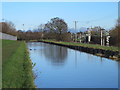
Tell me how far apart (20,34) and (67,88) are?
329 feet

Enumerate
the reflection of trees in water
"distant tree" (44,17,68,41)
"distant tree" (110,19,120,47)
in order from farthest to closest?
"distant tree" (44,17,68,41)
"distant tree" (110,19,120,47)
the reflection of trees in water

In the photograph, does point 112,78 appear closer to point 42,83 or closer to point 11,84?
point 42,83

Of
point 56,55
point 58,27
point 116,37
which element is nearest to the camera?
point 56,55

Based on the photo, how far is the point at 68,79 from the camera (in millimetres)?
13227

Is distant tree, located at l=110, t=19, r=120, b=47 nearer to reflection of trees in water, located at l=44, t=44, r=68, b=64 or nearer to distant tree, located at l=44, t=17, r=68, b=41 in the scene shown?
reflection of trees in water, located at l=44, t=44, r=68, b=64

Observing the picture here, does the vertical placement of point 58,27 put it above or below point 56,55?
above

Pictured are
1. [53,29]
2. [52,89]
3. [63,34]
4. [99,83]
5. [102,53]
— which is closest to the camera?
[52,89]

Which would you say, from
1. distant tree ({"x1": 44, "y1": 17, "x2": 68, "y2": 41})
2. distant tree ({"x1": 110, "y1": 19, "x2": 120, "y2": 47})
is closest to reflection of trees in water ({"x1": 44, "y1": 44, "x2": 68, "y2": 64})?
distant tree ({"x1": 110, "y1": 19, "x2": 120, "y2": 47})

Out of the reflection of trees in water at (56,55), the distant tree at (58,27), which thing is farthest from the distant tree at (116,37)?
the distant tree at (58,27)

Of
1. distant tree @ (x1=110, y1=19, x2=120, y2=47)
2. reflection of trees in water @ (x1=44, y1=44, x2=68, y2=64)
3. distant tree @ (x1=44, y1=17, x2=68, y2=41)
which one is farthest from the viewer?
distant tree @ (x1=44, y1=17, x2=68, y2=41)

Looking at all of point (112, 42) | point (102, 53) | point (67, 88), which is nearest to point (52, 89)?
point (67, 88)

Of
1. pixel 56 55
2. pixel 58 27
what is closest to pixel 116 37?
pixel 56 55

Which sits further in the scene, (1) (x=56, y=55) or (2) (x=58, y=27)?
(2) (x=58, y=27)

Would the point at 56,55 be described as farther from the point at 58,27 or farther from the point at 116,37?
the point at 58,27
